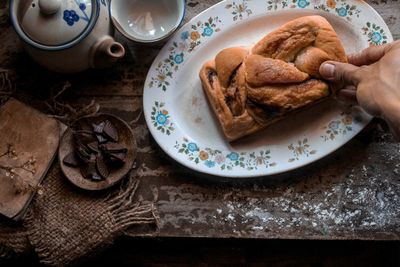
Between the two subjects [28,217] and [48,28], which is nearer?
[48,28]

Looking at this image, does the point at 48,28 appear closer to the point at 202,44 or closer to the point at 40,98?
the point at 40,98

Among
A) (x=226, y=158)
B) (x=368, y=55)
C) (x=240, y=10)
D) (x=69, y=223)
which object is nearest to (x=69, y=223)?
(x=69, y=223)

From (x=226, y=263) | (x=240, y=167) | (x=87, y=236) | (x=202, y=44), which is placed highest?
(x=202, y=44)

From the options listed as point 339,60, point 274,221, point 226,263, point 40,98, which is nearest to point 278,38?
point 339,60

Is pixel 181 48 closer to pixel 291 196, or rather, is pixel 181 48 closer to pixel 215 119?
pixel 215 119

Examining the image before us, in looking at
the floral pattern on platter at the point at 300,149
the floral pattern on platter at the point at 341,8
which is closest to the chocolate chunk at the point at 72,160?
the floral pattern on platter at the point at 300,149
